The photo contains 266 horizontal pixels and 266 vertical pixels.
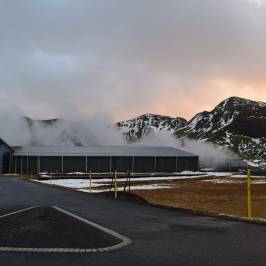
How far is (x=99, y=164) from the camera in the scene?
94188 millimetres

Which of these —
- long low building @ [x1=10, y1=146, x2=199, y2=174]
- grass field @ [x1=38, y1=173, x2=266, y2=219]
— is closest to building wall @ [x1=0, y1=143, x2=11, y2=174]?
long low building @ [x1=10, y1=146, x2=199, y2=174]

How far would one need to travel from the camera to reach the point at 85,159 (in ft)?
306

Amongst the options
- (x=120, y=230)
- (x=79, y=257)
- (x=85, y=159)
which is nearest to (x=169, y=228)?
(x=120, y=230)

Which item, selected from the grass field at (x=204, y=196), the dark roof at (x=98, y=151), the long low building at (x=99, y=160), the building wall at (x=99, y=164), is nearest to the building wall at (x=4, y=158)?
the long low building at (x=99, y=160)

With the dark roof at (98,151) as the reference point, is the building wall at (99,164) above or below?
below

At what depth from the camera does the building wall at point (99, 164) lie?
302ft

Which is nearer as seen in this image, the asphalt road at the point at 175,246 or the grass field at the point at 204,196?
the asphalt road at the point at 175,246

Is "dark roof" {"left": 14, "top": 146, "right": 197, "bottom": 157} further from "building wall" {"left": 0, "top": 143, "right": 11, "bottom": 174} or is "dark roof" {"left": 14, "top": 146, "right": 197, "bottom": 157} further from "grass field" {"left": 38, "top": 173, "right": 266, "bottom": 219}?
"grass field" {"left": 38, "top": 173, "right": 266, "bottom": 219}

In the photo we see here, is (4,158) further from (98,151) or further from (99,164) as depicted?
(98,151)

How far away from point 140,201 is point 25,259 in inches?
592

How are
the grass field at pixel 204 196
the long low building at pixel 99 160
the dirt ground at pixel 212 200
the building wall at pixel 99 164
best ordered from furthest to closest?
the long low building at pixel 99 160
the building wall at pixel 99 164
the grass field at pixel 204 196
the dirt ground at pixel 212 200

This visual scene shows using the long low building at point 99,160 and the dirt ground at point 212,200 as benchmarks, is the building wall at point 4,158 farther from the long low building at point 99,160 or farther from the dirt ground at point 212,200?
the dirt ground at point 212,200

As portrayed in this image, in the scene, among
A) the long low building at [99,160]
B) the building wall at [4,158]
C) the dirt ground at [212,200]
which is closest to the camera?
the dirt ground at [212,200]

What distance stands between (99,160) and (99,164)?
757 millimetres
